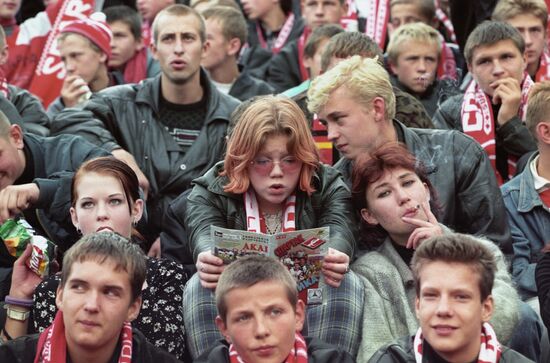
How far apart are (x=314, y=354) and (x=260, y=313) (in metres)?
0.37

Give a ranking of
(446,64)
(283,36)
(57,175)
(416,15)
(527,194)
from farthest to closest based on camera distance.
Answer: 1. (283,36)
2. (416,15)
3. (446,64)
4. (527,194)
5. (57,175)

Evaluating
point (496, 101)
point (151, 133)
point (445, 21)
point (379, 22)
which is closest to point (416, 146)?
point (496, 101)

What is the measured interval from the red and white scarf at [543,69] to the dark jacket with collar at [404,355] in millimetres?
4103

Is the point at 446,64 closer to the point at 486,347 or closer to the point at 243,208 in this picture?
the point at 243,208

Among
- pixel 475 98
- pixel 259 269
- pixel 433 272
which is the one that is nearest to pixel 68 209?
pixel 259 269

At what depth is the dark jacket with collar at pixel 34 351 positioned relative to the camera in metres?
5.55

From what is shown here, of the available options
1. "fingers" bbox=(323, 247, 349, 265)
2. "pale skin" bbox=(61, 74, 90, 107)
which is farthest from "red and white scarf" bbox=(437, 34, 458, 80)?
"fingers" bbox=(323, 247, 349, 265)

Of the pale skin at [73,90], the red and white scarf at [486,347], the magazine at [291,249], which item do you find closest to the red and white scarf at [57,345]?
the magazine at [291,249]

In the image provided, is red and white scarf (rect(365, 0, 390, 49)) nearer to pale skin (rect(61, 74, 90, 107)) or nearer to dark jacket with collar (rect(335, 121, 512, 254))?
pale skin (rect(61, 74, 90, 107))

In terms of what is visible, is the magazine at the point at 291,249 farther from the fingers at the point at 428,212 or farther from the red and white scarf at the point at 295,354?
the fingers at the point at 428,212

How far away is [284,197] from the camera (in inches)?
252

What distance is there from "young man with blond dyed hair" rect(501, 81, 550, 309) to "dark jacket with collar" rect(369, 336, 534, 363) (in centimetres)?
141

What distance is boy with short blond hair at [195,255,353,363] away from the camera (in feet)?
17.1

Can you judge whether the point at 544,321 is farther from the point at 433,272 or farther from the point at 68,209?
the point at 68,209
